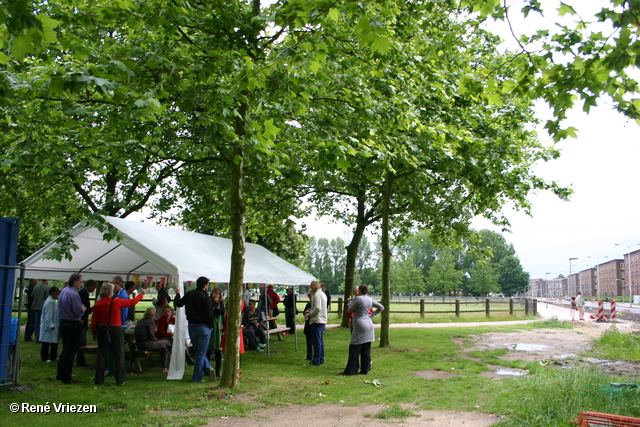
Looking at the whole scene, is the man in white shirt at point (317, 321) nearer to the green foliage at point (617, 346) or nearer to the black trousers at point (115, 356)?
the black trousers at point (115, 356)

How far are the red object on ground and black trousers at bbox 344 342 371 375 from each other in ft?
16.3

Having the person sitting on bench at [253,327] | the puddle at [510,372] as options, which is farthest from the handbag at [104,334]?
the puddle at [510,372]

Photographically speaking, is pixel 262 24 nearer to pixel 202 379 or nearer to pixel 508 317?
pixel 202 379

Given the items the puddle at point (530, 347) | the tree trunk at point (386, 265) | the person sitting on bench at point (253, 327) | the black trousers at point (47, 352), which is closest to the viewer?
the black trousers at point (47, 352)

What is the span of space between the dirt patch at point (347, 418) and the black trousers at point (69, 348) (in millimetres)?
3442

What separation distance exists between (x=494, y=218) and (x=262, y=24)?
13047 mm

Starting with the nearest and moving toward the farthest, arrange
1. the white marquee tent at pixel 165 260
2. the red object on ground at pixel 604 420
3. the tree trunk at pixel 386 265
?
the red object on ground at pixel 604 420
the white marquee tent at pixel 165 260
the tree trunk at pixel 386 265

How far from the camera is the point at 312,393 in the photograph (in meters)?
8.09

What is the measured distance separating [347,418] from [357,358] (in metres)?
3.27

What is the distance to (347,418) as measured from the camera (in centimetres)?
654

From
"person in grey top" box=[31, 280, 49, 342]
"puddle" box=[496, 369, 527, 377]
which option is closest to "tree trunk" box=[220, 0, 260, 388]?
"puddle" box=[496, 369, 527, 377]

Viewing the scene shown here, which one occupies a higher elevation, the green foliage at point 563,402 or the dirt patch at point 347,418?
the green foliage at point 563,402

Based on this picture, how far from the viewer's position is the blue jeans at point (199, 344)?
865 centimetres

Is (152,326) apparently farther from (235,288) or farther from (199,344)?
(235,288)
